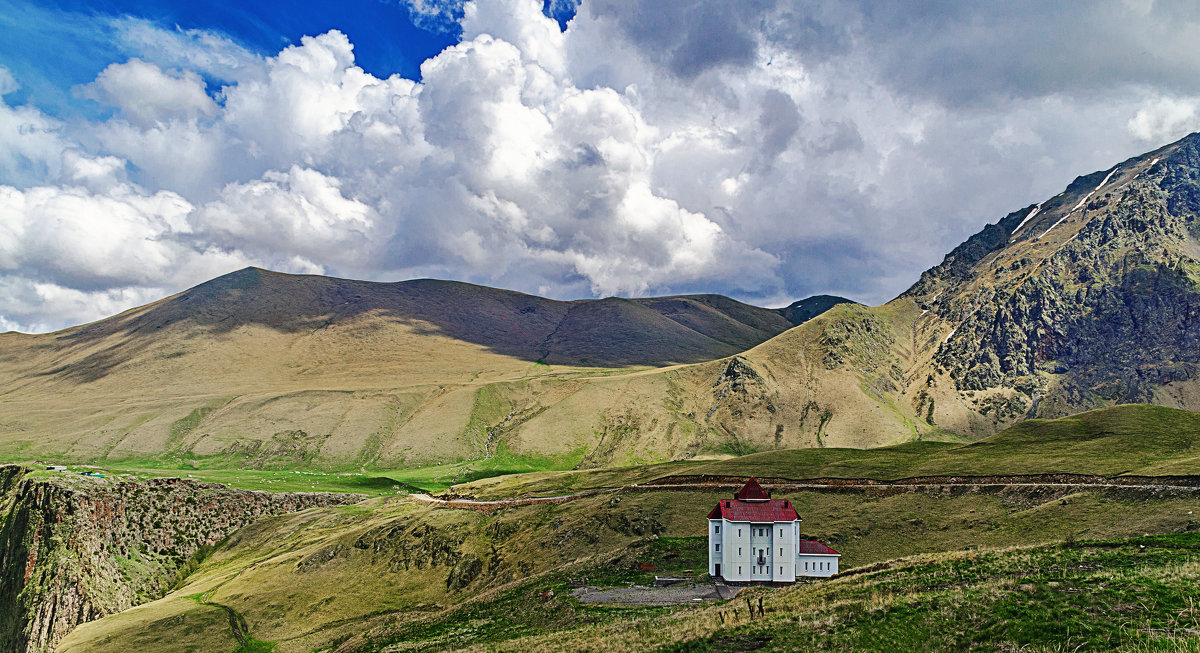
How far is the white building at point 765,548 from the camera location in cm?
5688

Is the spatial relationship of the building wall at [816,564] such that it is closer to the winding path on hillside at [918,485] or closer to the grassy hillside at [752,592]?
the grassy hillside at [752,592]

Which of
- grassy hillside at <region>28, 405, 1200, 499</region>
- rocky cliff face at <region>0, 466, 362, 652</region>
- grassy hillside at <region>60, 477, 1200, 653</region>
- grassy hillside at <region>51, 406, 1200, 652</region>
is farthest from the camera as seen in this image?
rocky cliff face at <region>0, 466, 362, 652</region>

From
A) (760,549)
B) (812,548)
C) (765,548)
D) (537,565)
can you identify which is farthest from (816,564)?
(537,565)

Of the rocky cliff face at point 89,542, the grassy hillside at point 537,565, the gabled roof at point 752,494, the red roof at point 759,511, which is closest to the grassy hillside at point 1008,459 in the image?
the grassy hillside at point 537,565

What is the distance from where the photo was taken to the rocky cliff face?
114625mm

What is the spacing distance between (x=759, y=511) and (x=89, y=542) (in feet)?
432

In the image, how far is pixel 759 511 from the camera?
57.7 metres

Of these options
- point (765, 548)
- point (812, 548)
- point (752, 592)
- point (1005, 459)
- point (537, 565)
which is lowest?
point (537, 565)

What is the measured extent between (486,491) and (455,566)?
4590cm

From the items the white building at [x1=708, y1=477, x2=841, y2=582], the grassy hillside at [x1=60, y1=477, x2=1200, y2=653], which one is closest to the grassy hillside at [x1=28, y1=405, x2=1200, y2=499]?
the grassy hillside at [x1=60, y1=477, x2=1200, y2=653]

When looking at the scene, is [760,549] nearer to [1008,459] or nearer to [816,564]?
[816,564]

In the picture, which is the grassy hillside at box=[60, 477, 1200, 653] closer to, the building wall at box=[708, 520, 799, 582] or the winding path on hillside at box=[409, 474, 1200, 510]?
the winding path on hillside at box=[409, 474, 1200, 510]

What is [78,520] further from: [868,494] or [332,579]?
[868,494]

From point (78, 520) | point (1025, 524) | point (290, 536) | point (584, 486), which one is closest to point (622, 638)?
point (1025, 524)
